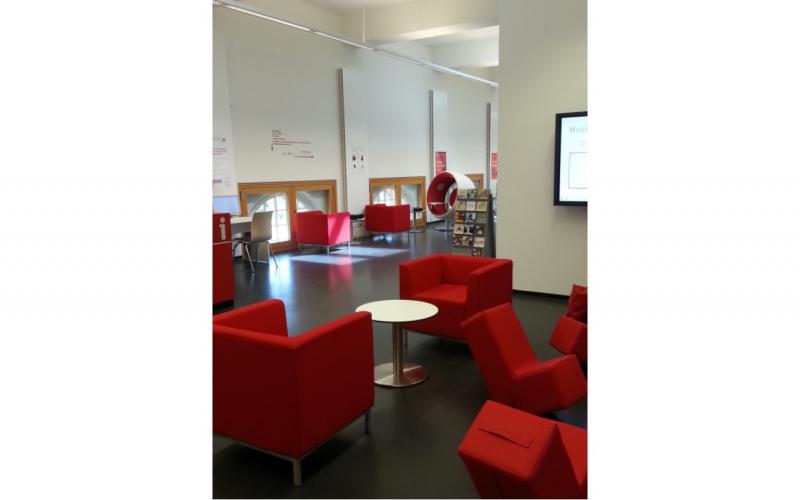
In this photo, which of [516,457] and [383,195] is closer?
[516,457]

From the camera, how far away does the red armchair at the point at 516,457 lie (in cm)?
Result: 152

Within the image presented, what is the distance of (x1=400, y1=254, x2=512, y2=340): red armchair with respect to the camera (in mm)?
4605

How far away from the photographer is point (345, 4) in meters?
10.7

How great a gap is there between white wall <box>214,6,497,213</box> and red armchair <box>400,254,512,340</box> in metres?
5.79

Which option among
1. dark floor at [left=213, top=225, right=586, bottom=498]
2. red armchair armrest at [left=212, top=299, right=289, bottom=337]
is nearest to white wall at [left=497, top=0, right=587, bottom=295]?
dark floor at [left=213, top=225, right=586, bottom=498]

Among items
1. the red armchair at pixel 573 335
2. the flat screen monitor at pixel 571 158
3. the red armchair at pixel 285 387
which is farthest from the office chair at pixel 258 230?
the red armchair at pixel 285 387

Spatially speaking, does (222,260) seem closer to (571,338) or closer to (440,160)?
(571,338)

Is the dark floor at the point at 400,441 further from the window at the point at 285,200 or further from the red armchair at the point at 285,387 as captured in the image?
the window at the point at 285,200

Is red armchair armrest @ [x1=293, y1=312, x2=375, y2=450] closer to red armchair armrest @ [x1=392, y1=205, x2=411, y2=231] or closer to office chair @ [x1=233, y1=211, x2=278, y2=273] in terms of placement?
office chair @ [x1=233, y1=211, x2=278, y2=273]

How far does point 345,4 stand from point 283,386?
32.1 feet

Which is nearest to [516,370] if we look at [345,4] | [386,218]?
[386,218]

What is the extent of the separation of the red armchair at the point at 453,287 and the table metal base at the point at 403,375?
524mm
